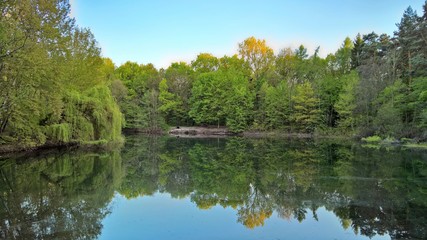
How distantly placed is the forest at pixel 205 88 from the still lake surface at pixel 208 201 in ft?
14.1

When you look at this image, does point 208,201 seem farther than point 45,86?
No

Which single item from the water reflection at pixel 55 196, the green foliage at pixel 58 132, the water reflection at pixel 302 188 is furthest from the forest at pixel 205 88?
the water reflection at pixel 302 188

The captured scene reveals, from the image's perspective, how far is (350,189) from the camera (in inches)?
444

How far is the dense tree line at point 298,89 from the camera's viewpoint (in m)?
35.7

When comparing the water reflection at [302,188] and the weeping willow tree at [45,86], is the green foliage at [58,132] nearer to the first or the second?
the weeping willow tree at [45,86]

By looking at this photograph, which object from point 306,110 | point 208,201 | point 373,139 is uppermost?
point 306,110

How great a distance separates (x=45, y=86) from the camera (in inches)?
739

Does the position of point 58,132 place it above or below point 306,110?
below

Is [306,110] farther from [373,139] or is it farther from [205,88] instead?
[205,88]

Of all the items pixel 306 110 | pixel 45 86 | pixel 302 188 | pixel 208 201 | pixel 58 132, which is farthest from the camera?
pixel 306 110

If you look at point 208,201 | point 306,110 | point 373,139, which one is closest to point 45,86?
point 208,201

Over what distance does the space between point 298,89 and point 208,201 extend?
42556 mm

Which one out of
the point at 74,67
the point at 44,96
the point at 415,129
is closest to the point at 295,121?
the point at 415,129

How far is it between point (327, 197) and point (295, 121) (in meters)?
40.2
